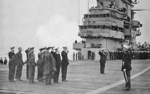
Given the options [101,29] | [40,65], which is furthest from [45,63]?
[101,29]

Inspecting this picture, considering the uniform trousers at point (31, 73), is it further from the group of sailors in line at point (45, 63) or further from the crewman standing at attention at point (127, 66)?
the crewman standing at attention at point (127, 66)

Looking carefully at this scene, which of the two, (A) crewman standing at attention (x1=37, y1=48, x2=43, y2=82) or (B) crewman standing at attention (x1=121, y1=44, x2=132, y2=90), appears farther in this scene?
(A) crewman standing at attention (x1=37, y1=48, x2=43, y2=82)

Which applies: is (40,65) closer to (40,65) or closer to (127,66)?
(40,65)

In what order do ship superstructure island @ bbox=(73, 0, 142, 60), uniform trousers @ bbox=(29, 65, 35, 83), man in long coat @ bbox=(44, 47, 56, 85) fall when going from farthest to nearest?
ship superstructure island @ bbox=(73, 0, 142, 60)
uniform trousers @ bbox=(29, 65, 35, 83)
man in long coat @ bbox=(44, 47, 56, 85)

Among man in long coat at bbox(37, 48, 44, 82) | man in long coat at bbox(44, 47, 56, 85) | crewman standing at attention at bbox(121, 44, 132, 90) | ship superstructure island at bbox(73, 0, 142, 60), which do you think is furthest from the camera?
ship superstructure island at bbox(73, 0, 142, 60)

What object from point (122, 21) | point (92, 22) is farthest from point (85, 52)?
point (122, 21)

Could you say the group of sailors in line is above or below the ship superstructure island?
below

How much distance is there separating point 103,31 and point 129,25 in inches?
281

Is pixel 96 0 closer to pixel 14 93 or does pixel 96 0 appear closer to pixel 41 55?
pixel 41 55

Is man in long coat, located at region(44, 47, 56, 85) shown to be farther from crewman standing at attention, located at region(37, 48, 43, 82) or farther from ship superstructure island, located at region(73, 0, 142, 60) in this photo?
ship superstructure island, located at region(73, 0, 142, 60)

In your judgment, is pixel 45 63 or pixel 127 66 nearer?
pixel 127 66

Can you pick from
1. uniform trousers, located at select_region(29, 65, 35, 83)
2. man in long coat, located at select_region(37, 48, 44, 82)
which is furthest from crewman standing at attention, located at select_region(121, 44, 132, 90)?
uniform trousers, located at select_region(29, 65, 35, 83)

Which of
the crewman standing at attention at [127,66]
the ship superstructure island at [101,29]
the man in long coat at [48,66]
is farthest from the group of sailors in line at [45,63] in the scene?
the ship superstructure island at [101,29]

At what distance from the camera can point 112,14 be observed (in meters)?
38.7
